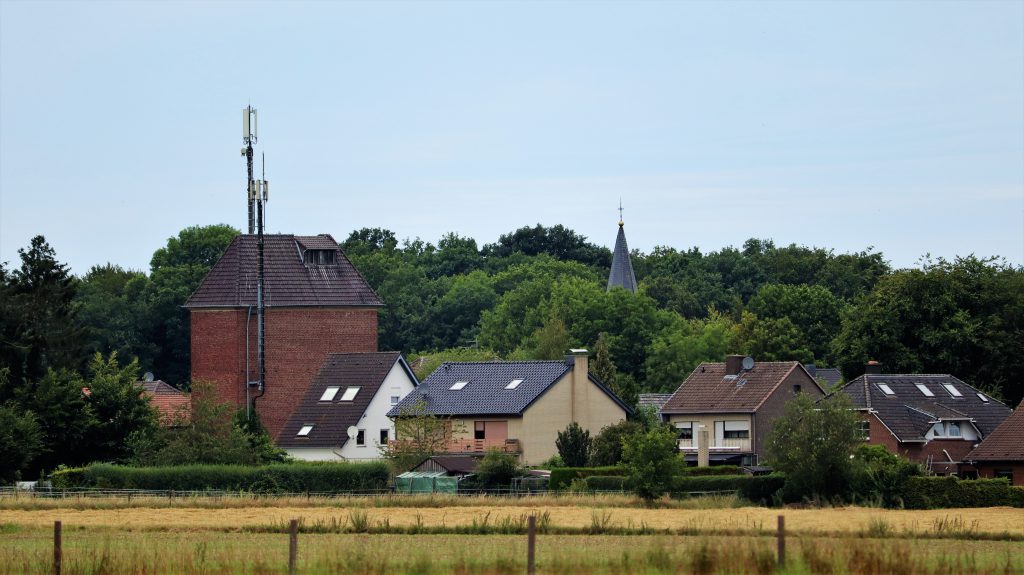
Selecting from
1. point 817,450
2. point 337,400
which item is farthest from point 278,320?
point 817,450

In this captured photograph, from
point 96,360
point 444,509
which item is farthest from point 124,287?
point 444,509

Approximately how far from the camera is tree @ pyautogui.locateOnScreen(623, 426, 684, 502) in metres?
52.1

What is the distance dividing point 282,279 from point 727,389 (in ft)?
69.7

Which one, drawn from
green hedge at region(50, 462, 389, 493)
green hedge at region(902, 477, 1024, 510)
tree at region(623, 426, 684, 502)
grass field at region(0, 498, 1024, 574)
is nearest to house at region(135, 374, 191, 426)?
green hedge at region(50, 462, 389, 493)

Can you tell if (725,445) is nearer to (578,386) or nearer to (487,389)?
(578,386)

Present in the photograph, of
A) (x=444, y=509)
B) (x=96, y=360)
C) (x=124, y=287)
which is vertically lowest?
(x=444, y=509)

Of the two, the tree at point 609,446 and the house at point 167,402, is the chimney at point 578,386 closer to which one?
the tree at point 609,446

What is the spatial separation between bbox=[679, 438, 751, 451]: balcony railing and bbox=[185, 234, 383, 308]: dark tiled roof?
15.9 meters

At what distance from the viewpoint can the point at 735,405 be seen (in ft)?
250

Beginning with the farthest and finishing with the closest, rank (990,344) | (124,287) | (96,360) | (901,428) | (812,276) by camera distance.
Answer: (812,276) < (124,287) < (990,344) < (901,428) < (96,360)

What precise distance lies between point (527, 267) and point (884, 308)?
205ft

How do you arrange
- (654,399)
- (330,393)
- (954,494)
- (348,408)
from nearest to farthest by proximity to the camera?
(954,494), (348,408), (330,393), (654,399)

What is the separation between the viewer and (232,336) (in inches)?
2995

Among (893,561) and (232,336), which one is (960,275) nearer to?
(232,336)
